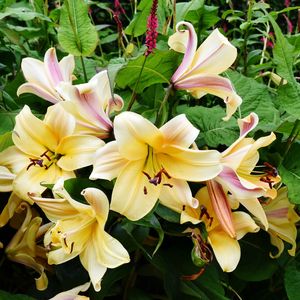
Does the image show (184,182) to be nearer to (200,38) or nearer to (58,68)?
(58,68)

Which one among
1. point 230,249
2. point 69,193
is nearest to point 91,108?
point 69,193

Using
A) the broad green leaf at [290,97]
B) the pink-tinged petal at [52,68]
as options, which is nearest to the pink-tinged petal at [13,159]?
the pink-tinged petal at [52,68]

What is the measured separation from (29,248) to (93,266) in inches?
5.2

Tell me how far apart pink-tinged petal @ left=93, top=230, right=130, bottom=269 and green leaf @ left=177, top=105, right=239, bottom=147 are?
0.19m

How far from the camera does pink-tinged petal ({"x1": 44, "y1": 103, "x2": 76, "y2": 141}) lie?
2.09 feet

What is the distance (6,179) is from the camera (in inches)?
25.8

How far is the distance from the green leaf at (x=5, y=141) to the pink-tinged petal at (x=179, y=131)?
208 millimetres

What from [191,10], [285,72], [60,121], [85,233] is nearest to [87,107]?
[60,121]

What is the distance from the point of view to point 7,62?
0.96m

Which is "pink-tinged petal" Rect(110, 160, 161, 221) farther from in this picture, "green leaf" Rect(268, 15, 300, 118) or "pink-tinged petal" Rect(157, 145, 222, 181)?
"green leaf" Rect(268, 15, 300, 118)

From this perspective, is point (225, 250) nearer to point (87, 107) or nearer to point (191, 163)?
point (191, 163)

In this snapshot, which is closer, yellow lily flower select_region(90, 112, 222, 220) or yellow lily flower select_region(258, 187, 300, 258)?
yellow lily flower select_region(90, 112, 222, 220)

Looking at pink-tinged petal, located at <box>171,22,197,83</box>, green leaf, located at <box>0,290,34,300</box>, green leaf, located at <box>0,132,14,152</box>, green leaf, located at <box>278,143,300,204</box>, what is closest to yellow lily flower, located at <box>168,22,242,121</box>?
pink-tinged petal, located at <box>171,22,197,83</box>

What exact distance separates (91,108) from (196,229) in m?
0.18
